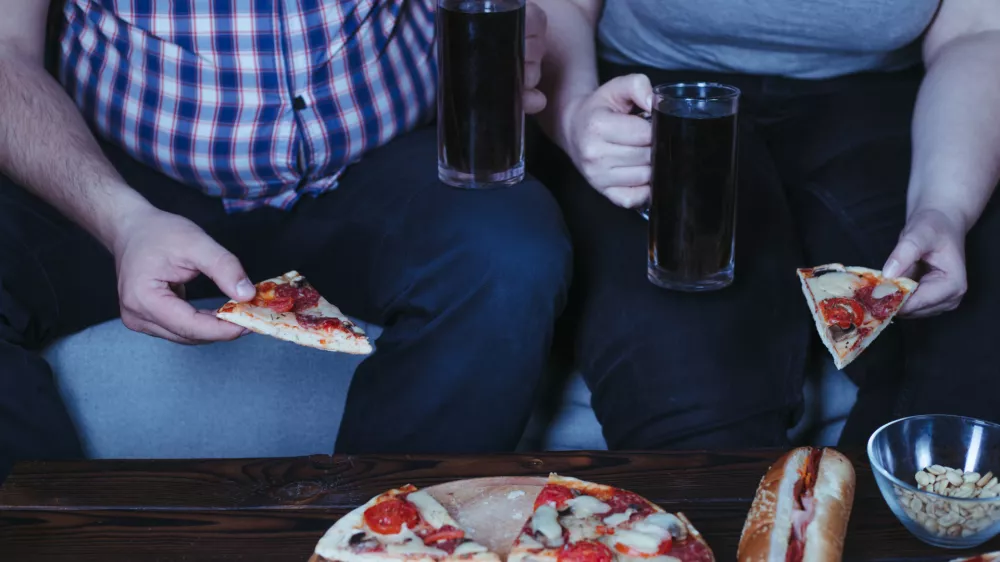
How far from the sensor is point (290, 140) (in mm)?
1717

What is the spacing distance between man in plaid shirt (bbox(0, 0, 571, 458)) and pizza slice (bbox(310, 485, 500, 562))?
0.46 metres

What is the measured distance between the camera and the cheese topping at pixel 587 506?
1.07m

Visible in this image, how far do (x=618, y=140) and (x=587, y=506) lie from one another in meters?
0.65

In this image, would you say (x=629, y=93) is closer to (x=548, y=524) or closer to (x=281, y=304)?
(x=281, y=304)

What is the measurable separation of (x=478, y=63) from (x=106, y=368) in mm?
782

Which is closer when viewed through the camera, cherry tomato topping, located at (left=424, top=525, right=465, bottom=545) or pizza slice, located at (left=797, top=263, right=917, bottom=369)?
cherry tomato topping, located at (left=424, top=525, right=465, bottom=545)

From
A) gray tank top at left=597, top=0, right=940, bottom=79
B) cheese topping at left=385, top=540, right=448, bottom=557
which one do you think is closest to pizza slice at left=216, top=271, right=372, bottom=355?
cheese topping at left=385, top=540, right=448, bottom=557

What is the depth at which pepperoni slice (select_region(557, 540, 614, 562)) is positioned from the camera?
1.00 meters

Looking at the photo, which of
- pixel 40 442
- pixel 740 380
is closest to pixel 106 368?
pixel 40 442

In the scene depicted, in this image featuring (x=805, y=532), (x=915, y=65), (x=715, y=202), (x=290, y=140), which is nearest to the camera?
(x=805, y=532)

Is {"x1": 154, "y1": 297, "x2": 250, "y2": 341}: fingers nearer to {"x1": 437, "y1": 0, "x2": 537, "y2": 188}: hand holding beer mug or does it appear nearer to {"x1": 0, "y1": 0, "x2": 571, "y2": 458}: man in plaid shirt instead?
{"x1": 0, "y1": 0, "x2": 571, "y2": 458}: man in plaid shirt

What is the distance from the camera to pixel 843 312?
144 centimetres

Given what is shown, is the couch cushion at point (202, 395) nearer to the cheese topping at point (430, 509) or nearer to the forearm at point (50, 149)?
the forearm at point (50, 149)

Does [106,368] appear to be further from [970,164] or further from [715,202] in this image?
[970,164]
